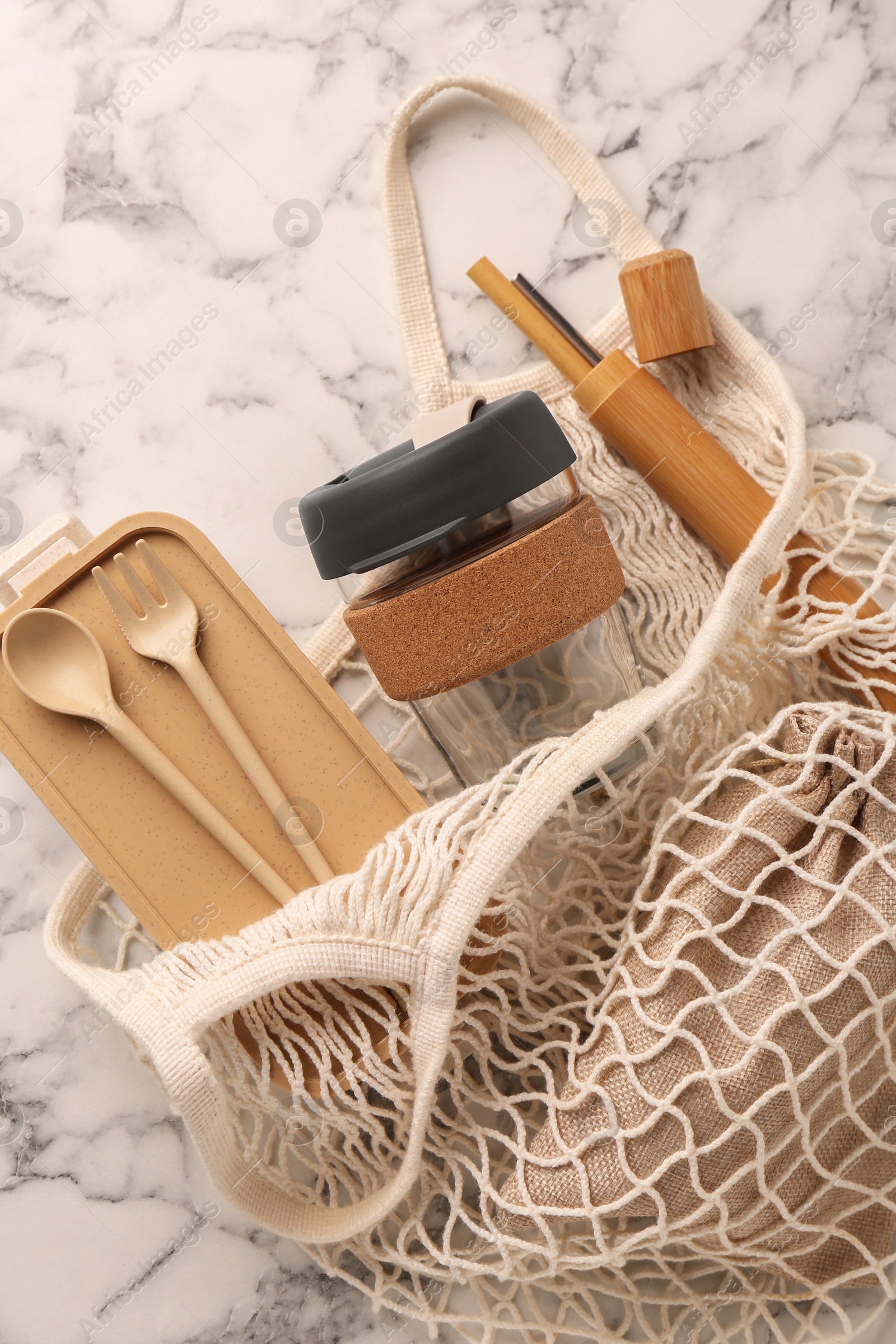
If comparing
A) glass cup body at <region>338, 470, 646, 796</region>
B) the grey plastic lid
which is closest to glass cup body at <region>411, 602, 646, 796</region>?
glass cup body at <region>338, 470, 646, 796</region>

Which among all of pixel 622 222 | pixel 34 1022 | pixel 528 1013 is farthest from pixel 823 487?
pixel 34 1022

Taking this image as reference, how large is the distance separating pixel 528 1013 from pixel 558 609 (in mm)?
239

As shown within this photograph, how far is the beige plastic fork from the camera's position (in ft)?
1.72

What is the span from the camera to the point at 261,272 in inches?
23.7

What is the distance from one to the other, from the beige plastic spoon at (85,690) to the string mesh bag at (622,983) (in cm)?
6

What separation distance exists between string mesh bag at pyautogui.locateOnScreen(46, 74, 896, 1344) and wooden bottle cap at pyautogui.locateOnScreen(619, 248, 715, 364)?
4 centimetres

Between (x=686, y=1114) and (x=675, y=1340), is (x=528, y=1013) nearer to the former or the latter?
(x=686, y=1114)

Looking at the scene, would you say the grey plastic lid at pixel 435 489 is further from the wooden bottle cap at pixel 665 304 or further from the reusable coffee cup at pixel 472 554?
the wooden bottle cap at pixel 665 304

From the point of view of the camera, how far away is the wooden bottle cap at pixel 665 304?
0.54m

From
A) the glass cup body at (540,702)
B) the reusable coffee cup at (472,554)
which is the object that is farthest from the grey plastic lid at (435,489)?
the glass cup body at (540,702)

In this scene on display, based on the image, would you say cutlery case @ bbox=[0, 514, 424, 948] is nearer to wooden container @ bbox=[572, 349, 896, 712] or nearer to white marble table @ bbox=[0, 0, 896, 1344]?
white marble table @ bbox=[0, 0, 896, 1344]

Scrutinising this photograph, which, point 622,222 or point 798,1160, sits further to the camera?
point 622,222

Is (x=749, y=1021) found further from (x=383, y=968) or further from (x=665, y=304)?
(x=665, y=304)

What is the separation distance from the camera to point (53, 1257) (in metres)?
0.60
